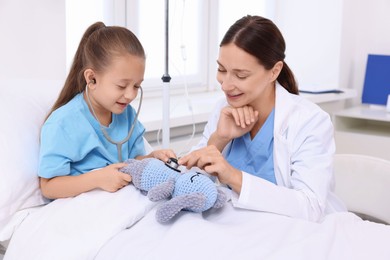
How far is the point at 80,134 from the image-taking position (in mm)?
1288

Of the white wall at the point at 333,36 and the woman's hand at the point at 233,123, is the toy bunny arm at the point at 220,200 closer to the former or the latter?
the woman's hand at the point at 233,123

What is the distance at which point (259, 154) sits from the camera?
1.46 m

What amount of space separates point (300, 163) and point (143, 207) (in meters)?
0.41

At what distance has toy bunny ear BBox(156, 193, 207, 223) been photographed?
107cm

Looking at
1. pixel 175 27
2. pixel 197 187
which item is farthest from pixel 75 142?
pixel 175 27

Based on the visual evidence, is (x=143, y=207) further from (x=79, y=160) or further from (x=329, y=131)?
(x=329, y=131)

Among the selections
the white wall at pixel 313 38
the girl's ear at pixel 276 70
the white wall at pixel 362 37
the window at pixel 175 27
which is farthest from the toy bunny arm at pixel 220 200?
the white wall at pixel 362 37

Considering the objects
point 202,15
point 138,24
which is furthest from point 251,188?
point 202,15

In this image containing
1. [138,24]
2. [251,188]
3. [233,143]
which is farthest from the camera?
[138,24]

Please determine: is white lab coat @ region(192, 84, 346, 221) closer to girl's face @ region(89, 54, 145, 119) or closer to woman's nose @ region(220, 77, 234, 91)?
woman's nose @ region(220, 77, 234, 91)

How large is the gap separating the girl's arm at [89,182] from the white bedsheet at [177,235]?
0.08ft

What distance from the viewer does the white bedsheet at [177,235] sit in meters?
0.97

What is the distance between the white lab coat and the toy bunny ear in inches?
5.2

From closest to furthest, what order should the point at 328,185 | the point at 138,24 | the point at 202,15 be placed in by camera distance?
the point at 328,185
the point at 138,24
the point at 202,15
